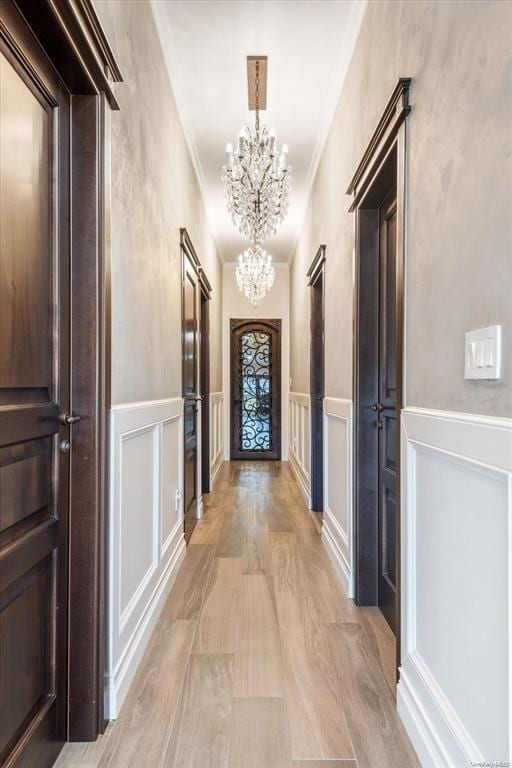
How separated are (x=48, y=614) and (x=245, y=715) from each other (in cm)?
72

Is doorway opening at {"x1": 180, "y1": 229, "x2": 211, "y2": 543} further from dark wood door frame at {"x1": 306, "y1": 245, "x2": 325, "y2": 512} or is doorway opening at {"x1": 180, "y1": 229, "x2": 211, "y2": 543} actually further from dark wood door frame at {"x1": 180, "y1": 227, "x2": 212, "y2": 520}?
dark wood door frame at {"x1": 306, "y1": 245, "x2": 325, "y2": 512}

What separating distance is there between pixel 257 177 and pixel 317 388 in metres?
1.95

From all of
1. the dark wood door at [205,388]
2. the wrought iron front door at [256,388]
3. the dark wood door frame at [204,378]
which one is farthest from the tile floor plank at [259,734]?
the wrought iron front door at [256,388]

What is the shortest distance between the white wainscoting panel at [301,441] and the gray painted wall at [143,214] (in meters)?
1.97

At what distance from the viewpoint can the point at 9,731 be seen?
1.13 meters

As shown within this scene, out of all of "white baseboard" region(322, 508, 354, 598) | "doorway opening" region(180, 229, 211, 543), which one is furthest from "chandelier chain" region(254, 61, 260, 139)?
"white baseboard" region(322, 508, 354, 598)

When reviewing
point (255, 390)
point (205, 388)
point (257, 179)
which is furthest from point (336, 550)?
point (255, 390)

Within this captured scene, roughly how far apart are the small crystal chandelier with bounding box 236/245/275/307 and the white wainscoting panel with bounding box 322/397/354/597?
7.11 ft

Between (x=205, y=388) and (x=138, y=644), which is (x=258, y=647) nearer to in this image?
(x=138, y=644)

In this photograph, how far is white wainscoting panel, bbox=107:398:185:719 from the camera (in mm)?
1608

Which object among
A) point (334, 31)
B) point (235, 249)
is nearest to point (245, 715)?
point (334, 31)

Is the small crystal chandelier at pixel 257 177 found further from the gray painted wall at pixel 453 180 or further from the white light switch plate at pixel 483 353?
the white light switch plate at pixel 483 353

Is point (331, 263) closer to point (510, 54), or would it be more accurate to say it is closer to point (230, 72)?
point (230, 72)

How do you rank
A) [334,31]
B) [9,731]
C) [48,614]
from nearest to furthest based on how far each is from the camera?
[9,731]
[48,614]
[334,31]
